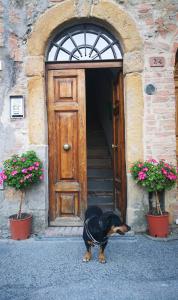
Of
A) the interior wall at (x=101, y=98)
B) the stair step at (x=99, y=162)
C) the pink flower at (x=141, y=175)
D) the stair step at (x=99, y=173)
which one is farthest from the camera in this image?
the interior wall at (x=101, y=98)

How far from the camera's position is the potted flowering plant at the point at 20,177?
423 cm

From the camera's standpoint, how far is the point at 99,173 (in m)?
6.96

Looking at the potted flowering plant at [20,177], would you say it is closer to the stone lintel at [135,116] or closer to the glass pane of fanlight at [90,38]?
the stone lintel at [135,116]

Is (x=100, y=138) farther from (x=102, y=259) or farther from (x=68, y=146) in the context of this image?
(x=102, y=259)

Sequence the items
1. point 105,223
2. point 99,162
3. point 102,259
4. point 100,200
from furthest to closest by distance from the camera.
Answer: point 99,162 → point 100,200 → point 102,259 → point 105,223

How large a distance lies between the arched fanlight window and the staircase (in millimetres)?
2836

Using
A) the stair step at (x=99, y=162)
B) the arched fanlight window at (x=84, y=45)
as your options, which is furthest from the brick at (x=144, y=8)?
the stair step at (x=99, y=162)

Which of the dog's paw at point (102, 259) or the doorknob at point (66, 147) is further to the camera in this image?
the doorknob at point (66, 147)

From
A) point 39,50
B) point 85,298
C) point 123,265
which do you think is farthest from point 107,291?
point 39,50

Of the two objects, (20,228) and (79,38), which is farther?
(79,38)

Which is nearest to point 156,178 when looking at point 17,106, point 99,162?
point 17,106

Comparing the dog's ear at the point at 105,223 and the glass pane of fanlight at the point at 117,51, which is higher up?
the glass pane of fanlight at the point at 117,51

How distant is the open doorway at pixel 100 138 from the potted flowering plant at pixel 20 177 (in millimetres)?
1751

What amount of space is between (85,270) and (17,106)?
2745 millimetres
